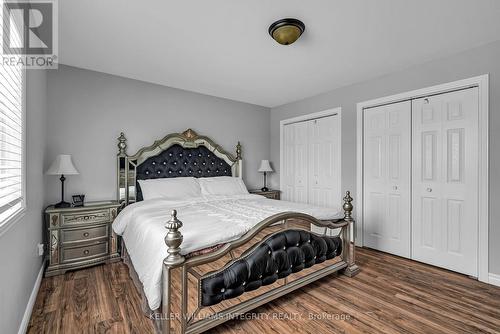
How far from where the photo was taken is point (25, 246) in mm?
1857

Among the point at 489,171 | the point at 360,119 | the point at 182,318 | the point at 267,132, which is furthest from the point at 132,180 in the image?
the point at 489,171

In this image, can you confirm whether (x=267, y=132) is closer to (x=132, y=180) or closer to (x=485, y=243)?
(x=132, y=180)

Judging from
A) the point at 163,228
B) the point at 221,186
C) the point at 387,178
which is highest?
the point at 387,178

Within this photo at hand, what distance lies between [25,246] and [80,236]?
98cm

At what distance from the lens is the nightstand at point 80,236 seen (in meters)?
2.64

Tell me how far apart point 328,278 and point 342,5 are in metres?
2.58

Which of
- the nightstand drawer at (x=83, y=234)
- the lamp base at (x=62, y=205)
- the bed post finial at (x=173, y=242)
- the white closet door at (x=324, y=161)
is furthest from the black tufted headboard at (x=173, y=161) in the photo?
the bed post finial at (x=173, y=242)

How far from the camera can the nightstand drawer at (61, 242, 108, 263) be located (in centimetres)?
271

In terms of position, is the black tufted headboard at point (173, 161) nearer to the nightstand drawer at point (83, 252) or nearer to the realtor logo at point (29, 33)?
the nightstand drawer at point (83, 252)

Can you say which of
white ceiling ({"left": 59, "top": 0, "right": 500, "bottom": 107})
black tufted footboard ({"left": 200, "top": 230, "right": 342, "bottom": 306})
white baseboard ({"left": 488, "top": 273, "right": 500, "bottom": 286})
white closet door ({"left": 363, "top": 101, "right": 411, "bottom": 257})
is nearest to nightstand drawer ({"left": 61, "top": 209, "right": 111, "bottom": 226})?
white ceiling ({"left": 59, "top": 0, "right": 500, "bottom": 107})

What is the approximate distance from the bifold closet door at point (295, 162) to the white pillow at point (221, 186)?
3.60 ft

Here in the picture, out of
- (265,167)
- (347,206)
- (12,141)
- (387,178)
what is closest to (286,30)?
(347,206)

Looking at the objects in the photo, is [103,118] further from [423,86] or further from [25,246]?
[423,86]

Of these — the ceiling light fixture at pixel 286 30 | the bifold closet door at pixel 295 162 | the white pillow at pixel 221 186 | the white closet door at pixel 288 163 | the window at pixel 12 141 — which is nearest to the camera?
the window at pixel 12 141
